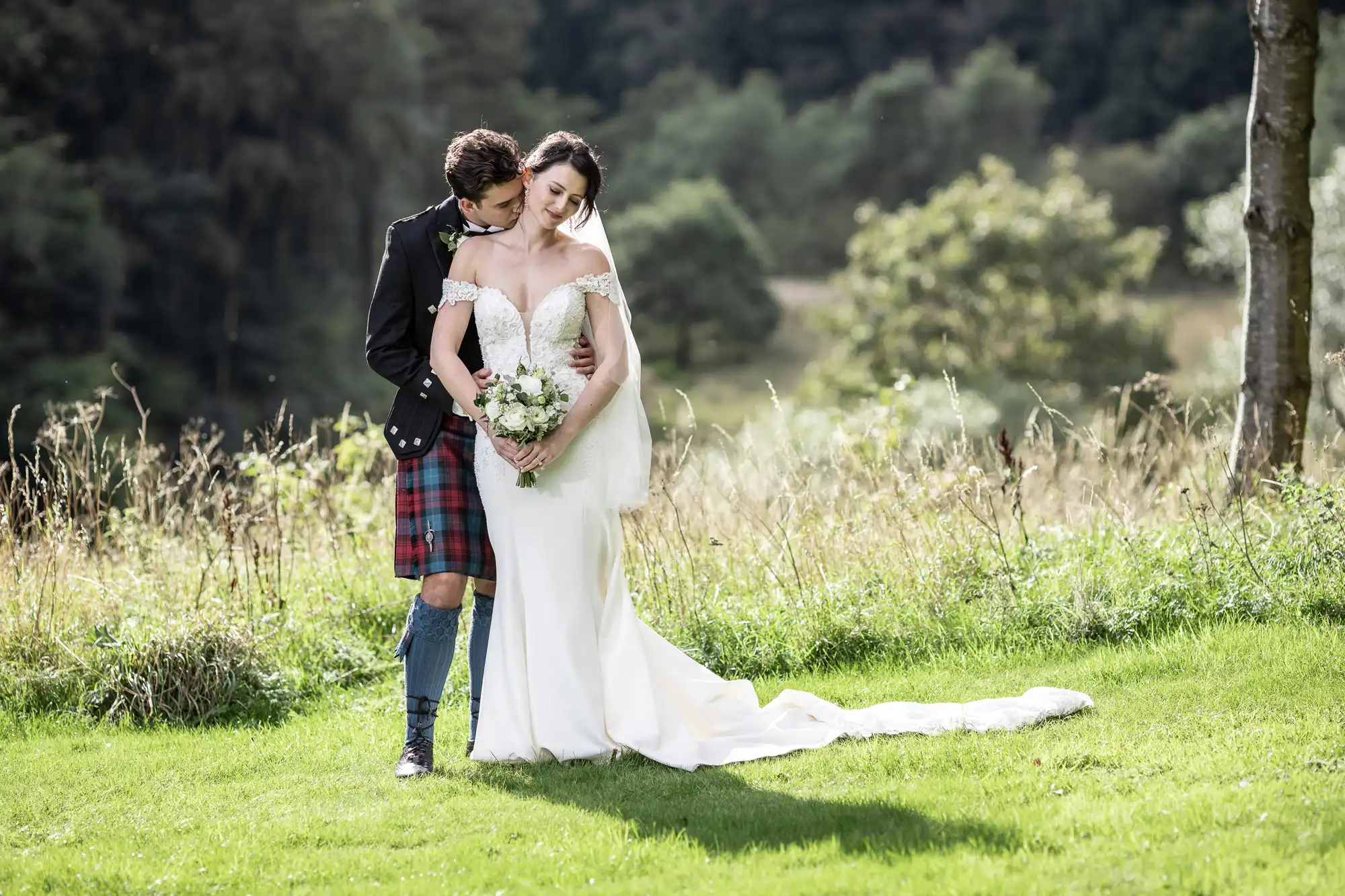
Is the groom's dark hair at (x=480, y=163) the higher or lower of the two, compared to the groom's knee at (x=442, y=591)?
higher

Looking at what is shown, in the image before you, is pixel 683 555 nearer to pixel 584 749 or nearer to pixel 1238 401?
pixel 584 749

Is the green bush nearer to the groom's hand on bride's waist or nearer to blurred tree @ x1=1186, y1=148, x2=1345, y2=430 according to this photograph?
the groom's hand on bride's waist

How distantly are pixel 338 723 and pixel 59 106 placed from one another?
95.2ft

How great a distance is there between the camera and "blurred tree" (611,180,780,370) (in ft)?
133

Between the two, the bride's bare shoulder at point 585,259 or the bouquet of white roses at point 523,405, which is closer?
the bouquet of white roses at point 523,405

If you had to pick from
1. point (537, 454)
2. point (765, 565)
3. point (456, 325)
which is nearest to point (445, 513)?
point (537, 454)

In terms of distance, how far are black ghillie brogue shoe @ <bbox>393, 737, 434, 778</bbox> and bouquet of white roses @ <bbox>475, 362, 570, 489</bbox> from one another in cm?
104

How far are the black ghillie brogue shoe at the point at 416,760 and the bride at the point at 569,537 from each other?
0.54ft

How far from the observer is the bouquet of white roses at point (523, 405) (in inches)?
162

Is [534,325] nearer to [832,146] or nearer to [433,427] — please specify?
[433,427]

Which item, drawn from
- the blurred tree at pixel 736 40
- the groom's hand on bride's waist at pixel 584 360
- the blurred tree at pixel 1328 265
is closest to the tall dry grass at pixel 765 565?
the groom's hand on bride's waist at pixel 584 360

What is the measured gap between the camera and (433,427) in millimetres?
4395

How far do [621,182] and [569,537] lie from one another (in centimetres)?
4700

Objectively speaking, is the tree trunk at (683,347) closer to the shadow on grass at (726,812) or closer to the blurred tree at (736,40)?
the blurred tree at (736,40)
